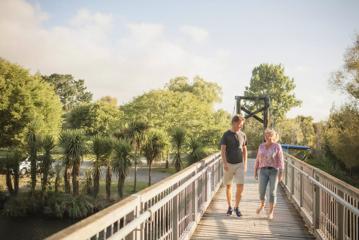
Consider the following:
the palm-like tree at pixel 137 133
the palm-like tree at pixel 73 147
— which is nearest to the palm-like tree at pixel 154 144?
the palm-like tree at pixel 137 133

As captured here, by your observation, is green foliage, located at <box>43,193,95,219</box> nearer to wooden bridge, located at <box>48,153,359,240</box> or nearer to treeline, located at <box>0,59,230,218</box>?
treeline, located at <box>0,59,230,218</box>

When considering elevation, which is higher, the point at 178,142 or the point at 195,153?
the point at 178,142

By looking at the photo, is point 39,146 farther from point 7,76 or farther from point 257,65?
point 257,65

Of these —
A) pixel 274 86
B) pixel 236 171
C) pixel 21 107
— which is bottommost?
pixel 236 171

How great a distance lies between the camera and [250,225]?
6.45 metres

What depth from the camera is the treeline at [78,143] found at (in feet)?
76.0

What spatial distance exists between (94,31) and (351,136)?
83.1 meters

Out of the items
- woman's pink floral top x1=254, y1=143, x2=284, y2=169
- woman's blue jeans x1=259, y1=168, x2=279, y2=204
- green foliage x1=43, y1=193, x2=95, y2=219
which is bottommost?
green foliage x1=43, y1=193, x2=95, y2=219

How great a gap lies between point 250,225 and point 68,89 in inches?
4262

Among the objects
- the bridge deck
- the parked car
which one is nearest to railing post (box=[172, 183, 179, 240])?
the bridge deck

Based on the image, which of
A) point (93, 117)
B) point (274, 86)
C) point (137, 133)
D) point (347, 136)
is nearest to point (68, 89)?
point (93, 117)

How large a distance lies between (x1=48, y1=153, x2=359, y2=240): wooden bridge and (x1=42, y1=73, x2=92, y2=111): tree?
104842 mm

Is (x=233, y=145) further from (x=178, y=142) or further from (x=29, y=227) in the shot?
(x=178, y=142)

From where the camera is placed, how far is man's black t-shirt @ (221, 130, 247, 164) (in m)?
6.62
